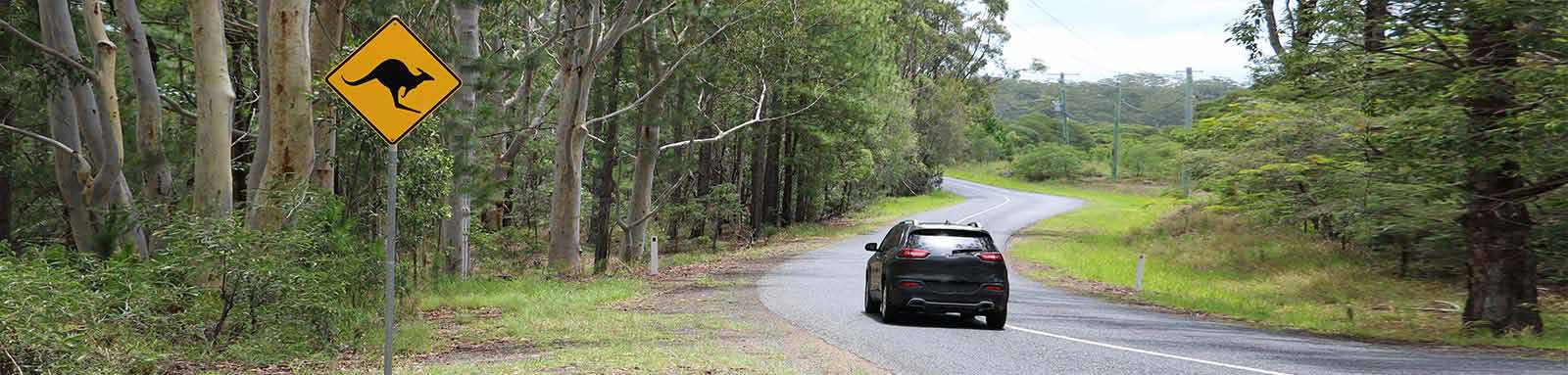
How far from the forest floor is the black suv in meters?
1.47

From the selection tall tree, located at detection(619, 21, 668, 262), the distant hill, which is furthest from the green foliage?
tall tree, located at detection(619, 21, 668, 262)

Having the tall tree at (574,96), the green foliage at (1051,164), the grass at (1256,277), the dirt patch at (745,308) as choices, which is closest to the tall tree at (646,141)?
the tall tree at (574,96)

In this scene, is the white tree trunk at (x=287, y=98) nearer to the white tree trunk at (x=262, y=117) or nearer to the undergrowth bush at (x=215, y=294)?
the white tree trunk at (x=262, y=117)

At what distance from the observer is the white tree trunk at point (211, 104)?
15.2m

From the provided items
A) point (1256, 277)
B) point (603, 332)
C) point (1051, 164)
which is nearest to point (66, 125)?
point (603, 332)

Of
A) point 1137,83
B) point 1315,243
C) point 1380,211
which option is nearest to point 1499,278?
point 1380,211

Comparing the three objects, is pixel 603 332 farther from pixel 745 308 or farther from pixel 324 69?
pixel 324 69

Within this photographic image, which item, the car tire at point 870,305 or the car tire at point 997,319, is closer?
the car tire at point 997,319

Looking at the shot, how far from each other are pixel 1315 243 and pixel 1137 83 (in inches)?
5119

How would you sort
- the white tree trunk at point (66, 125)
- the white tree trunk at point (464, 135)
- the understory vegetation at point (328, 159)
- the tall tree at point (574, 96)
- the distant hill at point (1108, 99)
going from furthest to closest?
the distant hill at point (1108, 99) < the tall tree at point (574, 96) < the white tree trunk at point (464, 135) < the white tree trunk at point (66, 125) < the understory vegetation at point (328, 159)

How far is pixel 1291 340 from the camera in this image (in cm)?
1473

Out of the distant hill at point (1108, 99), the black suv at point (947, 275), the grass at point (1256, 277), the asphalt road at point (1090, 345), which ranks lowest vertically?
the grass at point (1256, 277)

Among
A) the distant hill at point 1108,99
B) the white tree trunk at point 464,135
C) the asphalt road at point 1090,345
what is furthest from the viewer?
the distant hill at point 1108,99

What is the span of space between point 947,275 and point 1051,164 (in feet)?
278
